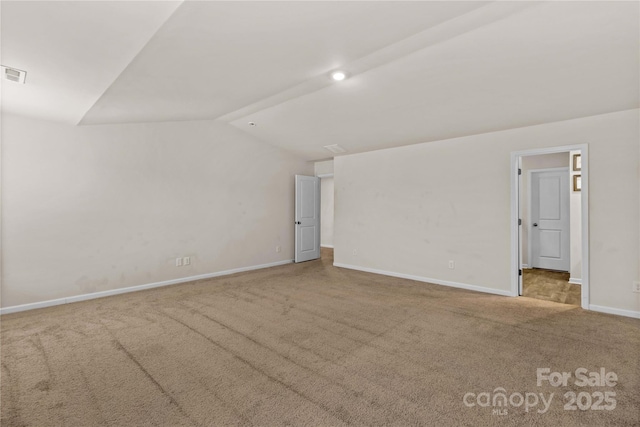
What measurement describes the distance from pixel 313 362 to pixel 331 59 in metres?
2.77

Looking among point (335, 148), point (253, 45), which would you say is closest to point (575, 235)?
point (335, 148)

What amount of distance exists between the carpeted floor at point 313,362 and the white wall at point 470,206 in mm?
689

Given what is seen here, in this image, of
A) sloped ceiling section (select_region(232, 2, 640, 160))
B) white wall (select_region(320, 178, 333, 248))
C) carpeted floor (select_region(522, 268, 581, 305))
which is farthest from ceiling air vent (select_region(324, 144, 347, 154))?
carpeted floor (select_region(522, 268, 581, 305))

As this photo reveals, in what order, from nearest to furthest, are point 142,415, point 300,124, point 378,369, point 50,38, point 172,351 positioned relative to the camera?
point 142,415, point 50,38, point 378,369, point 172,351, point 300,124

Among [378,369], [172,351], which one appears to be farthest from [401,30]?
[172,351]

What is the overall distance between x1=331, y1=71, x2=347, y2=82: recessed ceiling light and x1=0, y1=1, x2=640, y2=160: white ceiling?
9 centimetres

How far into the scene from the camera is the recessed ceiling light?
3.28m

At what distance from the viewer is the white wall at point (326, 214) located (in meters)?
9.86

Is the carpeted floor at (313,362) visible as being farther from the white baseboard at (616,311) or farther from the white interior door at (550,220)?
the white interior door at (550,220)

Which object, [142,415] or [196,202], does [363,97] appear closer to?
[196,202]

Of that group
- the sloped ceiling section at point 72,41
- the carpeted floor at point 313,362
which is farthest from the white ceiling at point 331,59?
the carpeted floor at point 313,362

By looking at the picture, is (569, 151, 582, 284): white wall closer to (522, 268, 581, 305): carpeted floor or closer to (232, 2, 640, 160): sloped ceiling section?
(522, 268, 581, 305): carpeted floor

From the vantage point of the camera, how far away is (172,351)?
2680 millimetres

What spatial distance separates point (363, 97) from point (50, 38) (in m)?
3.10
